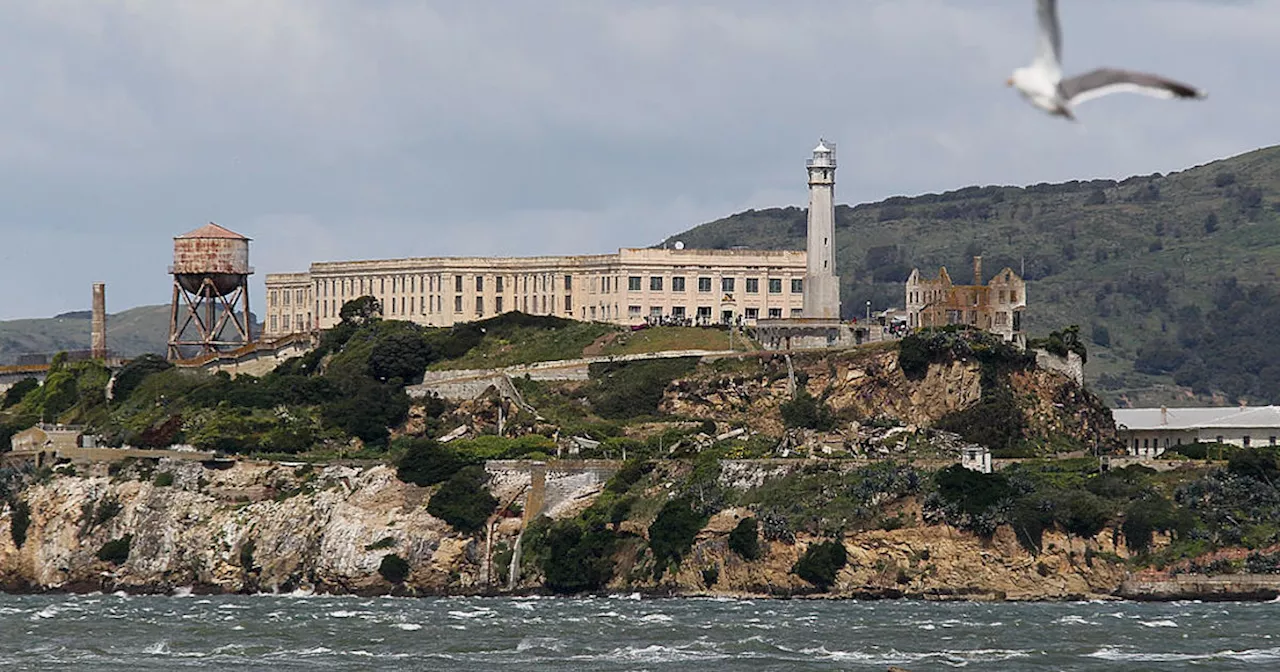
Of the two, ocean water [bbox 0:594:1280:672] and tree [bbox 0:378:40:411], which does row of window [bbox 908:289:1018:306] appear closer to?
ocean water [bbox 0:594:1280:672]

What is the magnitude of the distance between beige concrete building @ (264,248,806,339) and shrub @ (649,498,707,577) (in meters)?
37.5

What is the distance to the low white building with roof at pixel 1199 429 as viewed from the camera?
421 feet

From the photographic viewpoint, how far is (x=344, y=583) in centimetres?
11406

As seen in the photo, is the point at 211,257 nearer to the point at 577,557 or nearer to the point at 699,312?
the point at 699,312

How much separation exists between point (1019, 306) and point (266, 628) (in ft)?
183

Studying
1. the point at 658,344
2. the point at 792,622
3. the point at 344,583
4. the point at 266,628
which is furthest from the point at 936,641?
the point at 658,344

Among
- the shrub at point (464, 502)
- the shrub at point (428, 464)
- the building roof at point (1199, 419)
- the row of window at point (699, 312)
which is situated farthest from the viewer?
the row of window at point (699, 312)

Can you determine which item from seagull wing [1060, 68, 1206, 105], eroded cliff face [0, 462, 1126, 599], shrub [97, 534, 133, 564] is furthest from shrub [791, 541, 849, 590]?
seagull wing [1060, 68, 1206, 105]

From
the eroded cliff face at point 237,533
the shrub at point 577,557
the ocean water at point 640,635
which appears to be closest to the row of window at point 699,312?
the eroded cliff face at point 237,533

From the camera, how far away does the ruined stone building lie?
133750 mm

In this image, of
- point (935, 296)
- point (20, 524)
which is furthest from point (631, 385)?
point (20, 524)

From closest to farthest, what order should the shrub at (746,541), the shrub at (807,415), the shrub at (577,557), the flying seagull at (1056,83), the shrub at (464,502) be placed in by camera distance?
the flying seagull at (1056,83) → the shrub at (746,541) → the shrub at (577,557) → the shrub at (464,502) → the shrub at (807,415)

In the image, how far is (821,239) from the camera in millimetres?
142875

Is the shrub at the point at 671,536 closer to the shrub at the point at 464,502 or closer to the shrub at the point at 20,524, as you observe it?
the shrub at the point at 464,502
